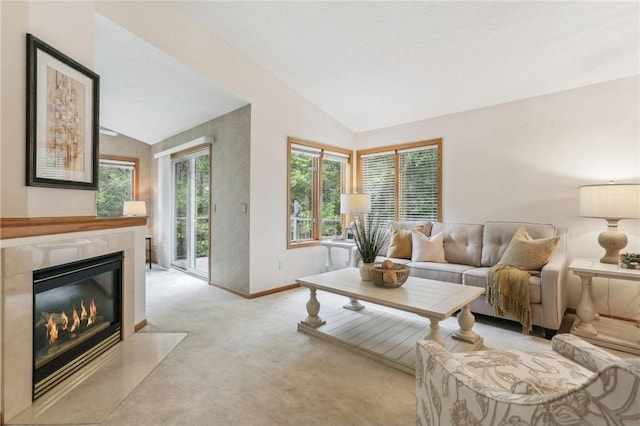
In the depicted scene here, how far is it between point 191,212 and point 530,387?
204 inches

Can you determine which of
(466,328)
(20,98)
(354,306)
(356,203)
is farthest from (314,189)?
(20,98)

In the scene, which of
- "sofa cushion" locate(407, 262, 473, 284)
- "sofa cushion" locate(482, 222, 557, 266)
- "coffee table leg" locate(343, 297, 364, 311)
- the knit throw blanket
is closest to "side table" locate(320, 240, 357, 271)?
"coffee table leg" locate(343, 297, 364, 311)

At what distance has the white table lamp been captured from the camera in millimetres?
2705

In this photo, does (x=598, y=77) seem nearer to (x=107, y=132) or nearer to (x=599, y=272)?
(x=599, y=272)

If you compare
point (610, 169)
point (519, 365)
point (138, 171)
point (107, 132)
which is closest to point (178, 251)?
point (138, 171)

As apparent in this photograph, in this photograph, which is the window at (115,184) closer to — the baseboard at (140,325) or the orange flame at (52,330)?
the baseboard at (140,325)

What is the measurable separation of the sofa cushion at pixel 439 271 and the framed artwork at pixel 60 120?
313 cm

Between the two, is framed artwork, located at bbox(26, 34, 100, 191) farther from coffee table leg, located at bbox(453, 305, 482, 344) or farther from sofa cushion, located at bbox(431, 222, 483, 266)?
sofa cushion, located at bbox(431, 222, 483, 266)

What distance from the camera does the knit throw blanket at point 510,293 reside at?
2750 millimetres

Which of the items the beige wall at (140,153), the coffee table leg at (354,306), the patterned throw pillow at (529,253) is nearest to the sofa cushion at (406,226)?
the coffee table leg at (354,306)

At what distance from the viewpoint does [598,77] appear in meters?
3.12

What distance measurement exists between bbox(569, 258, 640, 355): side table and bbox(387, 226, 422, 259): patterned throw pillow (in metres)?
1.63

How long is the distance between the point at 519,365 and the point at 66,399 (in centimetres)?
242

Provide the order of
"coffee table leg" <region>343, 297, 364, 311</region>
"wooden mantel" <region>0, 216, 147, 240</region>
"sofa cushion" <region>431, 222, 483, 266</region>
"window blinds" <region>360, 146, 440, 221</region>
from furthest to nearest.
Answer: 1. "window blinds" <region>360, 146, 440, 221</region>
2. "sofa cushion" <region>431, 222, 483, 266</region>
3. "coffee table leg" <region>343, 297, 364, 311</region>
4. "wooden mantel" <region>0, 216, 147, 240</region>
